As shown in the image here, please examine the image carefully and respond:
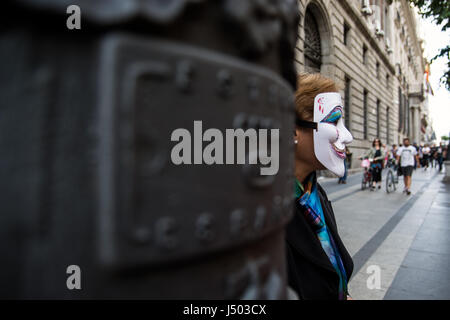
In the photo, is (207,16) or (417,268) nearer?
(207,16)

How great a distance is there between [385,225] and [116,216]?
606 centimetres

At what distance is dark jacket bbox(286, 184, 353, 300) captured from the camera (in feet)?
4.19

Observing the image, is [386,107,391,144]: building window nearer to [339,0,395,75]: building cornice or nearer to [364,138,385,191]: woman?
[339,0,395,75]: building cornice

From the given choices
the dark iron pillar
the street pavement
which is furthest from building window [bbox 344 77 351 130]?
the dark iron pillar

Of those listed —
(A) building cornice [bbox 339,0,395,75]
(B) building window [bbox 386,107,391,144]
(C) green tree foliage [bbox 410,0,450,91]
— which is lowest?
(B) building window [bbox 386,107,391,144]

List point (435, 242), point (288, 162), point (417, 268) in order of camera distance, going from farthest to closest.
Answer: point (435, 242) → point (417, 268) → point (288, 162)

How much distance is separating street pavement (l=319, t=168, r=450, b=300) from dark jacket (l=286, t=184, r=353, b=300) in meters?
1.92

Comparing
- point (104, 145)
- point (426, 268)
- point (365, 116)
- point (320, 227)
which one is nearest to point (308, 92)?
point (320, 227)

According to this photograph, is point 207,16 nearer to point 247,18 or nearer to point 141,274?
point 247,18

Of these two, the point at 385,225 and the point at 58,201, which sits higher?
the point at 58,201

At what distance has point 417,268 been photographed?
11.7ft

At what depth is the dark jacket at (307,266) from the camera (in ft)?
4.19
